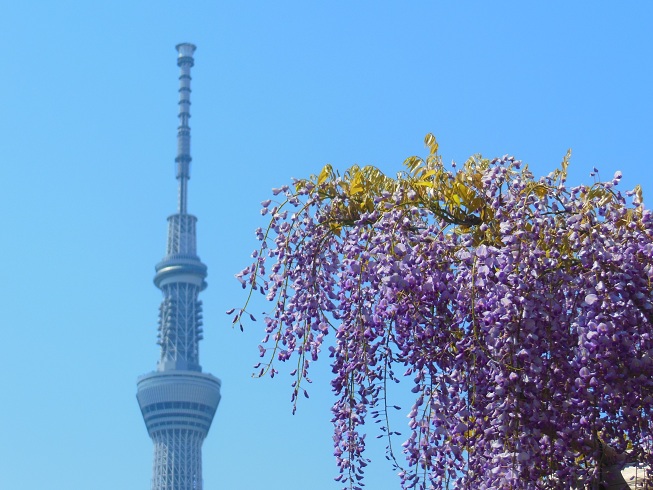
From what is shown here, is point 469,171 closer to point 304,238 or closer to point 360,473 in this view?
point 304,238

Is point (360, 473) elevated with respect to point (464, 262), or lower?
lower

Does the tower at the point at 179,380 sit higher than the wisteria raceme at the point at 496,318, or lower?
higher

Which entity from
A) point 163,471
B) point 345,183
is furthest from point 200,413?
point 345,183

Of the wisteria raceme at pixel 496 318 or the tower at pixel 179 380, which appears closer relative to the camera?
the wisteria raceme at pixel 496 318

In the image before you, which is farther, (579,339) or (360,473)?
(360,473)

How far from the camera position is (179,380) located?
168 m

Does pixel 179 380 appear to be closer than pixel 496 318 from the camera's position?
No

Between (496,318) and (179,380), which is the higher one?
(179,380)

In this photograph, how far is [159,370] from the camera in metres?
175

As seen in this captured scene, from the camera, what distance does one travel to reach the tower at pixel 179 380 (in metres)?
162

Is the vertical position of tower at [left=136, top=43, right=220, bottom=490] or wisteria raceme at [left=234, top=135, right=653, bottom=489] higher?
tower at [left=136, top=43, right=220, bottom=490]

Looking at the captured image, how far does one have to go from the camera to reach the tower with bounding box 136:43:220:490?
162125 mm

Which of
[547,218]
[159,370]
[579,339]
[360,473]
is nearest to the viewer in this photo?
[579,339]

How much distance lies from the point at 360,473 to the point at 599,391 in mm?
1752
